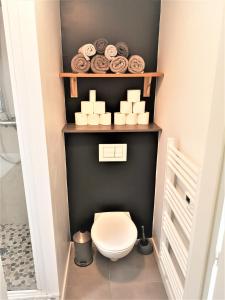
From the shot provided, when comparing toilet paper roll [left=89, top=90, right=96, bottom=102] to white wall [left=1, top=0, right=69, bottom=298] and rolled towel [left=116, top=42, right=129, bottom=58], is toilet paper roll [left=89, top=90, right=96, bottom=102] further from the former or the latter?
rolled towel [left=116, top=42, right=129, bottom=58]

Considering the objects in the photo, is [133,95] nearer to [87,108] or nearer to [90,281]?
[87,108]

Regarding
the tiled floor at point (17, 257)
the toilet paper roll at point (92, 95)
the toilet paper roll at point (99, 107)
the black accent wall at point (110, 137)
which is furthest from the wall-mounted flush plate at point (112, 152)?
the tiled floor at point (17, 257)

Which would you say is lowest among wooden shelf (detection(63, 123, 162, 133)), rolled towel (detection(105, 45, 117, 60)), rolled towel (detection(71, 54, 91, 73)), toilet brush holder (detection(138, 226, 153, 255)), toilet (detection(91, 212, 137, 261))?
toilet brush holder (detection(138, 226, 153, 255))

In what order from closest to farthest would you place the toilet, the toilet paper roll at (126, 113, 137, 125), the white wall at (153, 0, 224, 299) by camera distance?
the white wall at (153, 0, 224, 299) → the toilet → the toilet paper roll at (126, 113, 137, 125)

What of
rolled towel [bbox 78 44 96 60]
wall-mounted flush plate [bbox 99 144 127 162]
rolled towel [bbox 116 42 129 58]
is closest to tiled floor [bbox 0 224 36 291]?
wall-mounted flush plate [bbox 99 144 127 162]

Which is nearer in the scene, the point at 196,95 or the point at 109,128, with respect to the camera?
the point at 196,95

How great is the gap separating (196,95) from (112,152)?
90cm

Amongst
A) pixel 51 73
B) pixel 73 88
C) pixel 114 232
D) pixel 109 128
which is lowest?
pixel 114 232

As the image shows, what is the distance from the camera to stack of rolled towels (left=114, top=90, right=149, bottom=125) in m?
1.78

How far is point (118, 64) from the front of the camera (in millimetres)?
1633

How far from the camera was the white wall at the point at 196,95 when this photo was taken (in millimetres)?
784

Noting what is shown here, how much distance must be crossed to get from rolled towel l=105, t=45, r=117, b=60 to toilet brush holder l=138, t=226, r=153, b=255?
A: 1553 mm

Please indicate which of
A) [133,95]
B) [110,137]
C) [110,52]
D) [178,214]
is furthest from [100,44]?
[178,214]

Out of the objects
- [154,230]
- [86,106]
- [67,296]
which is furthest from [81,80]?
[67,296]
